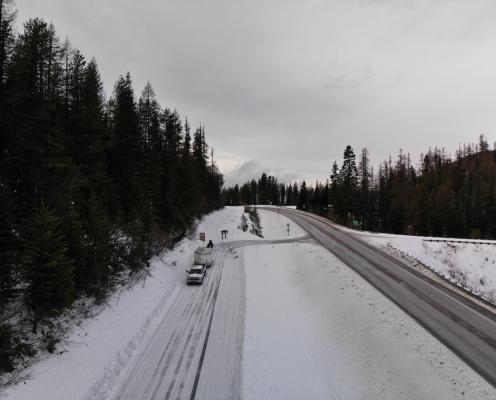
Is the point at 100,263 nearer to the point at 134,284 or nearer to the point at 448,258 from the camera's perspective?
the point at 134,284

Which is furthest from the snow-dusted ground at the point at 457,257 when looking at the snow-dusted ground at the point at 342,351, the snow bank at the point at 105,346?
the snow bank at the point at 105,346

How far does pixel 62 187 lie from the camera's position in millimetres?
17047

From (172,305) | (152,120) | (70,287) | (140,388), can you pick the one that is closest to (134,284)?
(172,305)

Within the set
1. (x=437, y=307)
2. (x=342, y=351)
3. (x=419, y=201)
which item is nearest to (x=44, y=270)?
(x=342, y=351)

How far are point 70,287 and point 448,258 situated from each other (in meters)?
31.5

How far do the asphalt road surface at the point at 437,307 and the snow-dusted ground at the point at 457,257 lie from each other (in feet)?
9.40

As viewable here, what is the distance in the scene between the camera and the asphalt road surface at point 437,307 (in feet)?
43.9

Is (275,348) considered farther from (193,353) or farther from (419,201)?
(419,201)

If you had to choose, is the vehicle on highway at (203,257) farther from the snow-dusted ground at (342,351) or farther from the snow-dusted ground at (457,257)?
the snow-dusted ground at (457,257)

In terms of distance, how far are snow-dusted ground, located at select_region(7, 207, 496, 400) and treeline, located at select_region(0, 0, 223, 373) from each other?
1.84 meters

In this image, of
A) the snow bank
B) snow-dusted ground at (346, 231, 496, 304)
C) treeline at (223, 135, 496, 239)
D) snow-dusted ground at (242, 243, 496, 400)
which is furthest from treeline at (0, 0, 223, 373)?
treeline at (223, 135, 496, 239)

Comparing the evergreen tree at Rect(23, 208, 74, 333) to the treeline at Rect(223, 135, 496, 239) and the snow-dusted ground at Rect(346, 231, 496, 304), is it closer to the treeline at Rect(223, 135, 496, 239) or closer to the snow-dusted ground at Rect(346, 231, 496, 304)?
the snow-dusted ground at Rect(346, 231, 496, 304)

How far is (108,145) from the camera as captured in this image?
94.0ft

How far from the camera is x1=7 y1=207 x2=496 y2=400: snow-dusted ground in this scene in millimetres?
Answer: 11172
